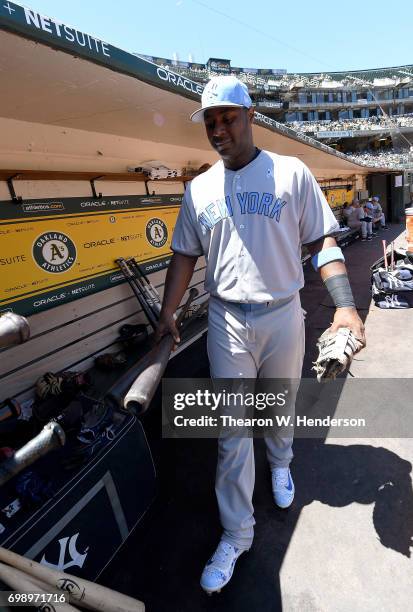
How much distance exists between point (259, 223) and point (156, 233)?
352 cm

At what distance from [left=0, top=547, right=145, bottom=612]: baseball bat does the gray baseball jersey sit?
1.33 m

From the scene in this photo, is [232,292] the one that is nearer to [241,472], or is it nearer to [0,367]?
[241,472]

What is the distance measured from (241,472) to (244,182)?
156 centimetres

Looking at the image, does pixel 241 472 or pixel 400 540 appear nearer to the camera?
pixel 241 472

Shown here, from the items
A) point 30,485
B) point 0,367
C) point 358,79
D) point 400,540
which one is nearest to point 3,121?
point 0,367

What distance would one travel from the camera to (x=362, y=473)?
2.60 meters

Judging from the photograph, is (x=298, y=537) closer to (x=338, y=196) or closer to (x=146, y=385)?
(x=146, y=385)

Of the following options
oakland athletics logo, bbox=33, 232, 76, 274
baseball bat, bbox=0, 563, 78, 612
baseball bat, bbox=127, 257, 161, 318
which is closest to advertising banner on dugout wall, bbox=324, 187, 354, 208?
baseball bat, bbox=127, 257, 161, 318

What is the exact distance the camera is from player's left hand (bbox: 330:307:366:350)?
1.67 m

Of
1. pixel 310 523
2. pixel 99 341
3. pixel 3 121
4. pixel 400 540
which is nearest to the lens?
pixel 400 540

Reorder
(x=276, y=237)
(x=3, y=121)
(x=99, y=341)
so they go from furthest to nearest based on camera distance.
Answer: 1. (x=99, y=341)
2. (x=3, y=121)
3. (x=276, y=237)

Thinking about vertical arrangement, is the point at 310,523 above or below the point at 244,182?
below

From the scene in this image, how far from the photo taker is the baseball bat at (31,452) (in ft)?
3.88

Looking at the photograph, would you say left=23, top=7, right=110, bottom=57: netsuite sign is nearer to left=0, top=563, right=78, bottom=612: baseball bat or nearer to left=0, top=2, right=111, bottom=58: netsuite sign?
left=0, top=2, right=111, bottom=58: netsuite sign
